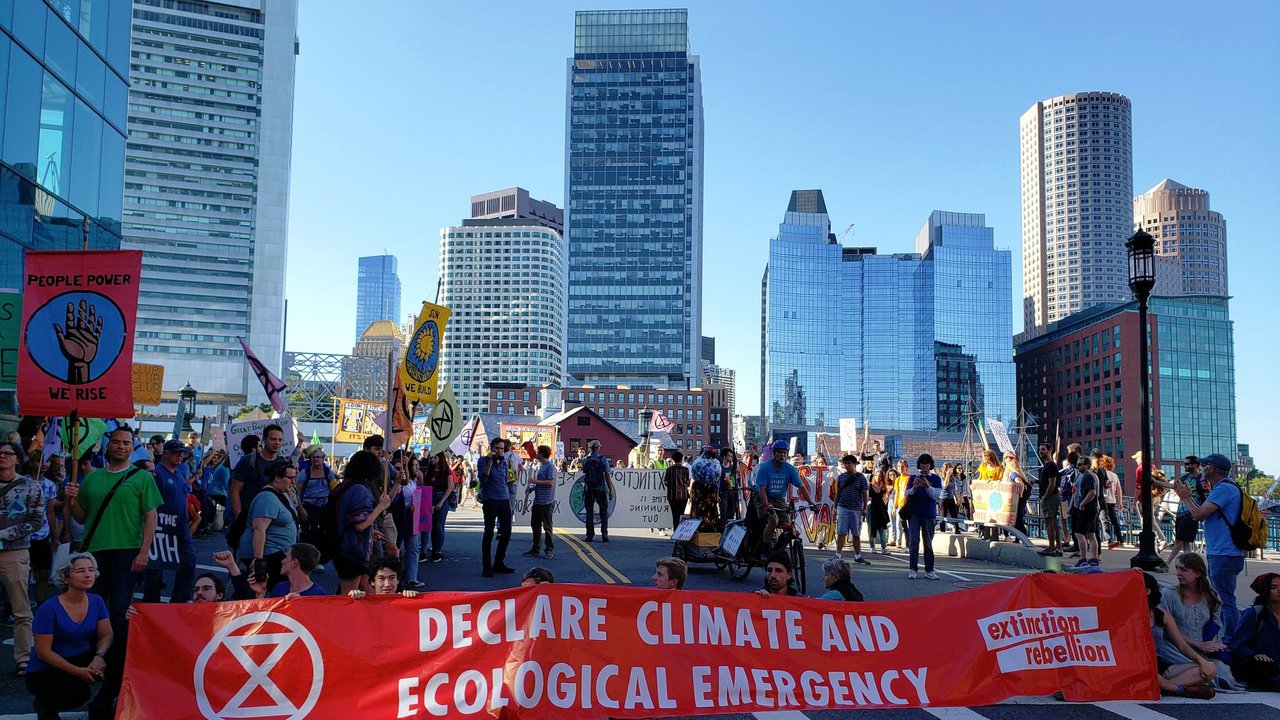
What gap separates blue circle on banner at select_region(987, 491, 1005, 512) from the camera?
18.7 m

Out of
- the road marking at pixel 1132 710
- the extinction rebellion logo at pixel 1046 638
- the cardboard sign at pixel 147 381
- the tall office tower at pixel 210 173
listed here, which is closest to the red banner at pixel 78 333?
the extinction rebellion logo at pixel 1046 638

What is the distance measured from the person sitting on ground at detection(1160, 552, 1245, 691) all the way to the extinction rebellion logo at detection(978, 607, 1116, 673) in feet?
2.96

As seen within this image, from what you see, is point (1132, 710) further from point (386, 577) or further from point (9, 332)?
point (9, 332)

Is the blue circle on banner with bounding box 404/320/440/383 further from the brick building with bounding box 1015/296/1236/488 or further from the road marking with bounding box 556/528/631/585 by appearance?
the brick building with bounding box 1015/296/1236/488

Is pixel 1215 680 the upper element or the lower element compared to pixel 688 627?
lower

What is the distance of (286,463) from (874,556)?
38.7 feet

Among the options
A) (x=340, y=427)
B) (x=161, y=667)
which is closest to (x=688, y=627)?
(x=161, y=667)

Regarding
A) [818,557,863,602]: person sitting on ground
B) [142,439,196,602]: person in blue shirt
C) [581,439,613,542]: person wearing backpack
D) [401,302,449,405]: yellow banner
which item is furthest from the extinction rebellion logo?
[581,439,613,542]: person wearing backpack

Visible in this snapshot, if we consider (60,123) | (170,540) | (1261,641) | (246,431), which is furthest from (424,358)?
(60,123)

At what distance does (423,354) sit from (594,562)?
4.17 meters

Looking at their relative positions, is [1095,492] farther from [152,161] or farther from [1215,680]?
[152,161]

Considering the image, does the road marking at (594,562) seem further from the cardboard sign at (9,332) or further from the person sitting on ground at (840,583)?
the cardboard sign at (9,332)

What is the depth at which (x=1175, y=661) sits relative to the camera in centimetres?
797

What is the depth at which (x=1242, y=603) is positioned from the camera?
39.8 feet
